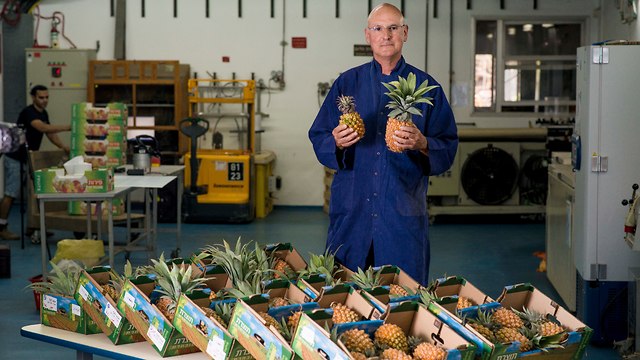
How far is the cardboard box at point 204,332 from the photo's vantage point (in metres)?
2.36

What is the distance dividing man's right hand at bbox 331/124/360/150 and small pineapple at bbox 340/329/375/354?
3.32 feet

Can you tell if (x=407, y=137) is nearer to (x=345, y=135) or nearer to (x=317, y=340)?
(x=345, y=135)

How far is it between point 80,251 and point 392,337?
170 inches

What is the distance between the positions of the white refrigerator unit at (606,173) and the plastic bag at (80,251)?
3.24m

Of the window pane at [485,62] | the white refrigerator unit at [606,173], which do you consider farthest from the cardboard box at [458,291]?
the window pane at [485,62]

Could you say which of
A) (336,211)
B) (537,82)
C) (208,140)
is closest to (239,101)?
(208,140)

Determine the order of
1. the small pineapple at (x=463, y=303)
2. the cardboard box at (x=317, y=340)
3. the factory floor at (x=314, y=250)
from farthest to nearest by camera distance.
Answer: the factory floor at (x=314, y=250) → the small pineapple at (x=463, y=303) → the cardboard box at (x=317, y=340)

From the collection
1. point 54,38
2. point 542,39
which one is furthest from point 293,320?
point 542,39

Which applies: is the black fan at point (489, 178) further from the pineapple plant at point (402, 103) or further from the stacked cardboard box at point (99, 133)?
the pineapple plant at point (402, 103)

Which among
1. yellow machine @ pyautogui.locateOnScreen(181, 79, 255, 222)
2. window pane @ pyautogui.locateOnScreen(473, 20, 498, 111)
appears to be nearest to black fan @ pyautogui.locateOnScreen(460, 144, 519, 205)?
window pane @ pyautogui.locateOnScreen(473, 20, 498, 111)

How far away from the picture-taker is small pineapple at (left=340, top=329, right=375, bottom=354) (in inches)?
88.1

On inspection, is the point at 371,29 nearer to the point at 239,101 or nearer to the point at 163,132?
the point at 239,101

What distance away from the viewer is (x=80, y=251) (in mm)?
6219

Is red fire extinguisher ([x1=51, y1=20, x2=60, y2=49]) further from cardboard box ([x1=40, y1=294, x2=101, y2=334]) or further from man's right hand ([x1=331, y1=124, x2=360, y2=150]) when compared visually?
cardboard box ([x1=40, y1=294, x2=101, y2=334])
